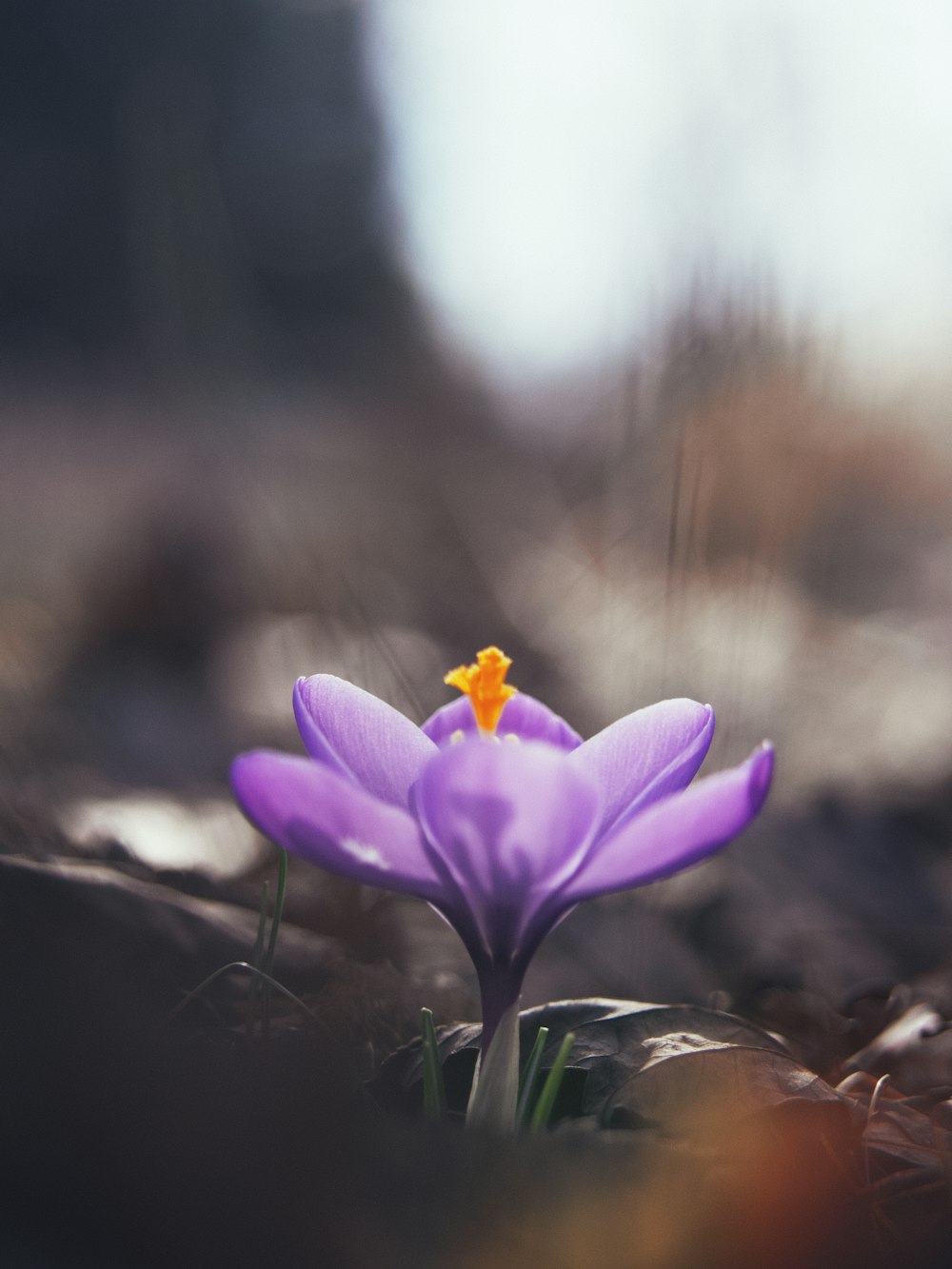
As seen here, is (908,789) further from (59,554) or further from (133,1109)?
(59,554)

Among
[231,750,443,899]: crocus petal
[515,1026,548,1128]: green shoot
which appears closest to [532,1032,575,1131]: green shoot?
[515,1026,548,1128]: green shoot

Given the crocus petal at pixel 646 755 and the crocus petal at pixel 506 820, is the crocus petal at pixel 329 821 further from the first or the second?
the crocus petal at pixel 646 755

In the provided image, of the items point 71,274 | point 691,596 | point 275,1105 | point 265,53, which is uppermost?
point 265,53

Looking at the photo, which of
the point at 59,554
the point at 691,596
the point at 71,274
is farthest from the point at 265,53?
the point at 691,596

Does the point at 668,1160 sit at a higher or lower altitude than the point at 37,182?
lower

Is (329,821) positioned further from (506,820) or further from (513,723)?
(513,723)

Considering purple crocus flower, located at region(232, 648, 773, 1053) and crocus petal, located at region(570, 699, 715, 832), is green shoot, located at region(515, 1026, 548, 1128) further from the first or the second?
crocus petal, located at region(570, 699, 715, 832)
